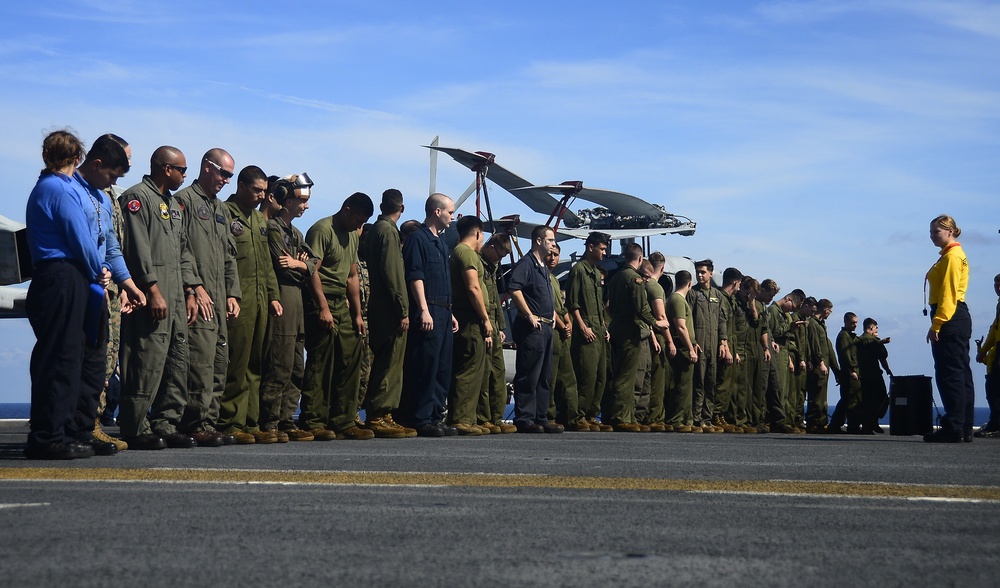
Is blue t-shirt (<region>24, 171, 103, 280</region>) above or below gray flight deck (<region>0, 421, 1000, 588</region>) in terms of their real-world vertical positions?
above

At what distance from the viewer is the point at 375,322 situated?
9312 mm

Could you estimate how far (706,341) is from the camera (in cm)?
1482

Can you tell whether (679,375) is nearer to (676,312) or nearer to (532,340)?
(676,312)

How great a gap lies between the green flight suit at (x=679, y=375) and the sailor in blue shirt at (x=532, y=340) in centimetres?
298

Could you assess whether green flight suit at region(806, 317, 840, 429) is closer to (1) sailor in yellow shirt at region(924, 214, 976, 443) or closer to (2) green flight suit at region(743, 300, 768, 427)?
(2) green flight suit at region(743, 300, 768, 427)

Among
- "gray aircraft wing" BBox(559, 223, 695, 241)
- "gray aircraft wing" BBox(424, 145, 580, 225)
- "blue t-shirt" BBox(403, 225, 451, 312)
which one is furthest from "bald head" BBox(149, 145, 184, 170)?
"gray aircraft wing" BBox(559, 223, 695, 241)

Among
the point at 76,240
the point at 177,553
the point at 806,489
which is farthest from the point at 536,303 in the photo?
the point at 177,553

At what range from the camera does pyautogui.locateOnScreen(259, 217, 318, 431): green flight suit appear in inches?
330

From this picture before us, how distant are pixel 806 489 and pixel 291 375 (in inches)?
184

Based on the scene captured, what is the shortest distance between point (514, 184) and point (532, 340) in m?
13.3

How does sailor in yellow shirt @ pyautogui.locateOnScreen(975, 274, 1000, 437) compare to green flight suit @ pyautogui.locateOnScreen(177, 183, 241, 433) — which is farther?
sailor in yellow shirt @ pyautogui.locateOnScreen(975, 274, 1000, 437)

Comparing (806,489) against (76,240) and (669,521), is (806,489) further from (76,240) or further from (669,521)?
(76,240)

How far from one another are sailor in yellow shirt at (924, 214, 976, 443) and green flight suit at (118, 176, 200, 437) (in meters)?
5.80

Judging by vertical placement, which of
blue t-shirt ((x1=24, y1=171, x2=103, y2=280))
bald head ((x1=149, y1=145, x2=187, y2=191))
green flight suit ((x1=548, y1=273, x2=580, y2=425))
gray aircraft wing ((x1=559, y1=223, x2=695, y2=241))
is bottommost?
green flight suit ((x1=548, y1=273, x2=580, y2=425))
